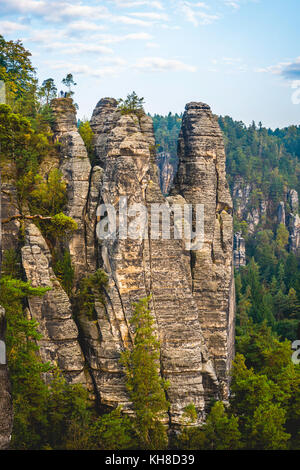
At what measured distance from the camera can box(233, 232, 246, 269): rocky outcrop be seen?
99.9 m

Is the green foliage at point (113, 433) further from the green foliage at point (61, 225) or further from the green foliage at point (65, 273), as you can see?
the green foliage at point (61, 225)

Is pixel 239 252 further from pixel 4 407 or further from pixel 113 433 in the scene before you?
pixel 4 407

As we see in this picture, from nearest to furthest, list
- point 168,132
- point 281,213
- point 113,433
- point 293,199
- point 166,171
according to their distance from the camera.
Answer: point 113,433, point 281,213, point 166,171, point 293,199, point 168,132

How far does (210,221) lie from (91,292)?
8.94m

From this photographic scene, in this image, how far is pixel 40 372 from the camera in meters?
24.7

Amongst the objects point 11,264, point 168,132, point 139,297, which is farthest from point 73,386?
point 168,132

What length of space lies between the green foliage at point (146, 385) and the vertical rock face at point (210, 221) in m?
5.91

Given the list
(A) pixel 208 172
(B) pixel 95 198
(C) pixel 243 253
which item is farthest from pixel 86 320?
(C) pixel 243 253

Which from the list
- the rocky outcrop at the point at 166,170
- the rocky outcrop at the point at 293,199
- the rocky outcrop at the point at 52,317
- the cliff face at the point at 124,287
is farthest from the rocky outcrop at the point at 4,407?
the rocky outcrop at the point at 293,199

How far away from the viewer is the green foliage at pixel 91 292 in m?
26.8

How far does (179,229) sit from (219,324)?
6.20 meters

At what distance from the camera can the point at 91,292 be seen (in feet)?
89.5

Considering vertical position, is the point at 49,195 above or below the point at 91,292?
above
